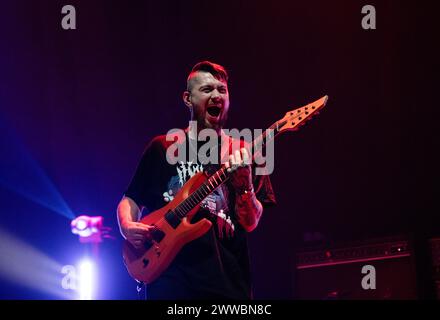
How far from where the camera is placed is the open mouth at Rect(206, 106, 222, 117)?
3371 millimetres

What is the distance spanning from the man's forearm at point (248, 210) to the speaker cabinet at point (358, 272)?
1363 millimetres

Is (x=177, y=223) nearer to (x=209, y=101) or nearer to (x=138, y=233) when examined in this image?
(x=138, y=233)

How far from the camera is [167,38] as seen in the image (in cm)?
566

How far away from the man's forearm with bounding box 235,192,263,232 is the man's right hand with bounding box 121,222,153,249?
0.51 metres

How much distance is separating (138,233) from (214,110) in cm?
82

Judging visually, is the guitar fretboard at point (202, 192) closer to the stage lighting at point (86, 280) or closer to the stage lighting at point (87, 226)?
the stage lighting at point (87, 226)

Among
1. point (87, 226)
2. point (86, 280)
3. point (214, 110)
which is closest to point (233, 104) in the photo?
point (87, 226)

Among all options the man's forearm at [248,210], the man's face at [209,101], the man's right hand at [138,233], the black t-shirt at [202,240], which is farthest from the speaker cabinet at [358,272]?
the man's right hand at [138,233]

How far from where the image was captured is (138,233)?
3166mm

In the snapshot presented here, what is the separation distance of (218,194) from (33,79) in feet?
9.95

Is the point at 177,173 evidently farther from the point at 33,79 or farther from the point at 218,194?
the point at 33,79

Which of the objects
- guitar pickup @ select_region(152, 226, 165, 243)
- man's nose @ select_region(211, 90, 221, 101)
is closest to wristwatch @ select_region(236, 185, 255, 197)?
guitar pickup @ select_region(152, 226, 165, 243)

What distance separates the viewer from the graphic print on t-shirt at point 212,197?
120 inches
